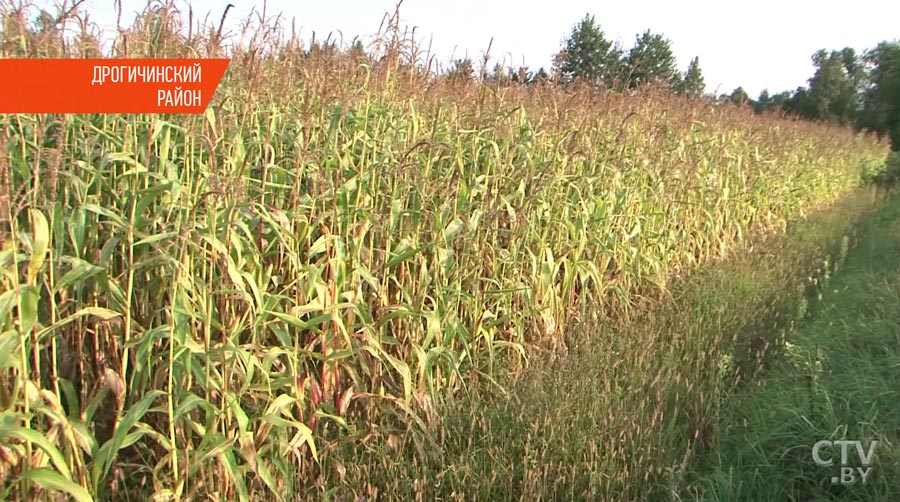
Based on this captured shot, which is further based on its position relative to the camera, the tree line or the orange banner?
the tree line

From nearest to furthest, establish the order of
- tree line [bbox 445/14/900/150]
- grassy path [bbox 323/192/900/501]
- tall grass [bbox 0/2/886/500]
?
tall grass [bbox 0/2/886/500]
grassy path [bbox 323/192/900/501]
tree line [bbox 445/14/900/150]

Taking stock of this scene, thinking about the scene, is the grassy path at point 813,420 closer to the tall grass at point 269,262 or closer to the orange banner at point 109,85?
the tall grass at point 269,262

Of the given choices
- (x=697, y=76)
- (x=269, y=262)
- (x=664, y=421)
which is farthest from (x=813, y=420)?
(x=697, y=76)

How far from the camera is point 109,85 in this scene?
2506 mm

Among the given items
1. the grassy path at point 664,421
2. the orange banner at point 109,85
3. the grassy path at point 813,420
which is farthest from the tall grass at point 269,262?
the grassy path at point 813,420

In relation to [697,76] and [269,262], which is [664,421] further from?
[697,76]

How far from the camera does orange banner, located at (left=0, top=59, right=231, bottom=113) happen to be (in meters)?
2.31

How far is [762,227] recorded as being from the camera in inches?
273

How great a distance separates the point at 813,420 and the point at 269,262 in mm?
2414

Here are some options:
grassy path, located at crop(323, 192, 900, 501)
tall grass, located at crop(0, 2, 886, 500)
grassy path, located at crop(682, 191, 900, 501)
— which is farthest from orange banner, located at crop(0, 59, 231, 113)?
grassy path, located at crop(682, 191, 900, 501)

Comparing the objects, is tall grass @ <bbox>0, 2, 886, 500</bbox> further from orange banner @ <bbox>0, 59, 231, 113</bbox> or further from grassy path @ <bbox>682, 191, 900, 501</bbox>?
grassy path @ <bbox>682, 191, 900, 501</bbox>

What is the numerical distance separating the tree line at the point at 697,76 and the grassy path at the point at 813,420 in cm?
238

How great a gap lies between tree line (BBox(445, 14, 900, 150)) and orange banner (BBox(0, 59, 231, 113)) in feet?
5.66

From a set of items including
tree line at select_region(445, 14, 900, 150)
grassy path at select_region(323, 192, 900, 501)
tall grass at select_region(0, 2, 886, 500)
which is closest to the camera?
tall grass at select_region(0, 2, 886, 500)
